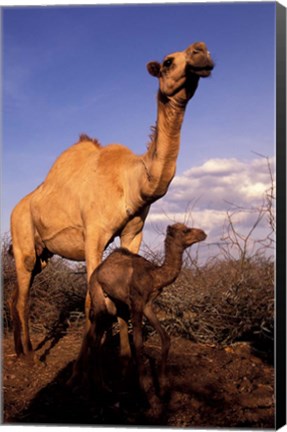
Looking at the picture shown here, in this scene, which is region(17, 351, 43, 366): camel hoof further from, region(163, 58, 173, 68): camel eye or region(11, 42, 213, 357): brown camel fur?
region(163, 58, 173, 68): camel eye

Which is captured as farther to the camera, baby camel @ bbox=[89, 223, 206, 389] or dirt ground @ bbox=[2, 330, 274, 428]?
dirt ground @ bbox=[2, 330, 274, 428]

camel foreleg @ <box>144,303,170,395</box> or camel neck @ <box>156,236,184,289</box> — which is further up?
camel neck @ <box>156,236,184,289</box>

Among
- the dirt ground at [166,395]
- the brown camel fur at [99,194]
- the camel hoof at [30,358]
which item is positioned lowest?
the dirt ground at [166,395]

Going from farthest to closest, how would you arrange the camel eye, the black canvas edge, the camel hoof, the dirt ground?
the camel hoof, the camel eye, the dirt ground, the black canvas edge

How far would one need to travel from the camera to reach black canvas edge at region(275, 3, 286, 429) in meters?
4.79

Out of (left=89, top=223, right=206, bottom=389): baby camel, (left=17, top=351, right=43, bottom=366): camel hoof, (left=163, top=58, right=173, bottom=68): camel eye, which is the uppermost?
(left=163, top=58, right=173, bottom=68): camel eye

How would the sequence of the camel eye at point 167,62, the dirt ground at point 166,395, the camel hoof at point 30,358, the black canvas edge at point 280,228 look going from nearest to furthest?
the black canvas edge at point 280,228 < the dirt ground at point 166,395 < the camel eye at point 167,62 < the camel hoof at point 30,358

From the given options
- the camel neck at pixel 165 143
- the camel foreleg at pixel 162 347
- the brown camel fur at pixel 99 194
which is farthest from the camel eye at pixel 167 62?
the camel foreleg at pixel 162 347

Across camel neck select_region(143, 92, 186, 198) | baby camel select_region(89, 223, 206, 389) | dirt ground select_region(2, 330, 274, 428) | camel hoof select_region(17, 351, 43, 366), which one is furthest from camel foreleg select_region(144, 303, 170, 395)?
camel hoof select_region(17, 351, 43, 366)

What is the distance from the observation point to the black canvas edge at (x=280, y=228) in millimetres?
4789

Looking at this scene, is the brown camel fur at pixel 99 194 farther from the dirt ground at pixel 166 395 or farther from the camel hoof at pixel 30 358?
the dirt ground at pixel 166 395

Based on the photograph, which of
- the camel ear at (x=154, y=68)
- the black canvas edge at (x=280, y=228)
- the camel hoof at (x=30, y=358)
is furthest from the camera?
the camel hoof at (x=30, y=358)

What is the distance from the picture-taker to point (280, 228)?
15.9 ft

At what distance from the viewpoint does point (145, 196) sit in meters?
5.79
